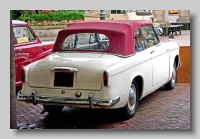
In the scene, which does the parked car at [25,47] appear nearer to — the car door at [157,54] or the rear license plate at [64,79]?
the rear license plate at [64,79]

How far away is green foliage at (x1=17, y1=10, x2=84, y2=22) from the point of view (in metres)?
5.56

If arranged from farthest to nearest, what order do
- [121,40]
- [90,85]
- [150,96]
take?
[150,96]
[121,40]
[90,85]

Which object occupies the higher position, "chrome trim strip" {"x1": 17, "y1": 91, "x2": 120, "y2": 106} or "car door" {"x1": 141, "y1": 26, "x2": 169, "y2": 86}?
"car door" {"x1": 141, "y1": 26, "x2": 169, "y2": 86}

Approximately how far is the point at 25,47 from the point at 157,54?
162 cm

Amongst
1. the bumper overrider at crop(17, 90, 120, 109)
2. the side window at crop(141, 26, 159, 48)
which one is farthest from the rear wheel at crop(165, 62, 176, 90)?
the bumper overrider at crop(17, 90, 120, 109)

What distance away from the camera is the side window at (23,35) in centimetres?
588

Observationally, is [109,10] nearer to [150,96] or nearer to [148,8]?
[148,8]

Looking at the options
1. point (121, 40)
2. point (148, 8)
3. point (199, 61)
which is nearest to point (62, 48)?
point (121, 40)

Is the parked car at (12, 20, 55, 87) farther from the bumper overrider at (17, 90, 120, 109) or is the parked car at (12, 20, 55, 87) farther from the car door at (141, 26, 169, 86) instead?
the car door at (141, 26, 169, 86)

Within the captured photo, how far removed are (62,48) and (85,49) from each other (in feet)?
1.00

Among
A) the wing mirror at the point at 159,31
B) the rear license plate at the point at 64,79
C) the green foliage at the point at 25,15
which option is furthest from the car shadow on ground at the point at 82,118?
the wing mirror at the point at 159,31

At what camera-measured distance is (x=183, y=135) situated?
5.50 m

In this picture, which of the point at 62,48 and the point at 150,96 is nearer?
the point at 62,48

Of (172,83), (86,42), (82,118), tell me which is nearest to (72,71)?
(86,42)
